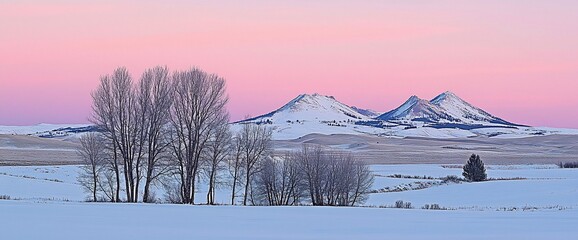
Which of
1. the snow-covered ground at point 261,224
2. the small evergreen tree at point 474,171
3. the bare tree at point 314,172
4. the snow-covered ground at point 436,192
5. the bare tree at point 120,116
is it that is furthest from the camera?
the small evergreen tree at point 474,171

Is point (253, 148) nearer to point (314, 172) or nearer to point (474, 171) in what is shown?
point (314, 172)

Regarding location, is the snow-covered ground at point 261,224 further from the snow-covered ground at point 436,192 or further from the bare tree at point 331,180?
the bare tree at point 331,180

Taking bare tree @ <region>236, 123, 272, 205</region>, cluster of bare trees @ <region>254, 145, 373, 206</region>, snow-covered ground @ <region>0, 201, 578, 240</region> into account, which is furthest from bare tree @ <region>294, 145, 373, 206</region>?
snow-covered ground @ <region>0, 201, 578, 240</region>

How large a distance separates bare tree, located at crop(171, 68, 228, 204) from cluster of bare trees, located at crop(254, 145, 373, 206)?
7.47 meters

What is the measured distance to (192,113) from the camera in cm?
3294

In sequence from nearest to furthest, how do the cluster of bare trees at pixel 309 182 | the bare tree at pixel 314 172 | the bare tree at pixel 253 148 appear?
the bare tree at pixel 253 148
the cluster of bare trees at pixel 309 182
the bare tree at pixel 314 172

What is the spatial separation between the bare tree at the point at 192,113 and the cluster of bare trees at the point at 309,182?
7466 millimetres

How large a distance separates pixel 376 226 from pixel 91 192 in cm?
2778

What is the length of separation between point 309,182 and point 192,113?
35.7ft

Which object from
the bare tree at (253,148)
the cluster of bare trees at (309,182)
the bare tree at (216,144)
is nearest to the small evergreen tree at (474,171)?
the cluster of bare trees at (309,182)

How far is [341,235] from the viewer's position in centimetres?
1680

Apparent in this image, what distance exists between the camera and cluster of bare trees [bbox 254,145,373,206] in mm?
40844

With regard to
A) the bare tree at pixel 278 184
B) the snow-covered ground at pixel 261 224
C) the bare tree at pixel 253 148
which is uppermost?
the bare tree at pixel 253 148

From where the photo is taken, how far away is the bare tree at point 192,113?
3294 cm
